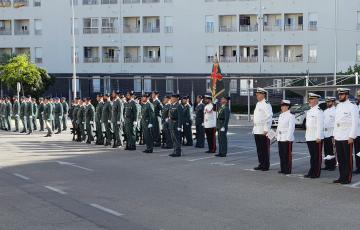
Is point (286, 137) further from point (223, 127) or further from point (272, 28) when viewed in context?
point (272, 28)

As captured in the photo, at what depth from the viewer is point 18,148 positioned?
74.1 ft

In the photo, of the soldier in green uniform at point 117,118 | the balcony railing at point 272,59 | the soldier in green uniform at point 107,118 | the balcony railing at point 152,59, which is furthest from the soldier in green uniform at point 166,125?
the balcony railing at point 152,59

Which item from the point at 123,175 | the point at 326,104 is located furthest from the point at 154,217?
the point at 326,104

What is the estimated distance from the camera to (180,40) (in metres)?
56.8

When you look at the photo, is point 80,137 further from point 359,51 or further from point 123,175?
point 359,51

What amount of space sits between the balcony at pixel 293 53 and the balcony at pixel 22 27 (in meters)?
26.5

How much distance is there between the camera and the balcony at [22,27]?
61438mm

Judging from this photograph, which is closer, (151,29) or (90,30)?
(151,29)

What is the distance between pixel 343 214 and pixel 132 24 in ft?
164

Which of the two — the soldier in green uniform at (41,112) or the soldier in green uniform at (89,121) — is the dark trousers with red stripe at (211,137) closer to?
the soldier in green uniform at (89,121)

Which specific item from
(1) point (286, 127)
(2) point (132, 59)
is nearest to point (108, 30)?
(2) point (132, 59)

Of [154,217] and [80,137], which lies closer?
[154,217]

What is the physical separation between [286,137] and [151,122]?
6.52 meters

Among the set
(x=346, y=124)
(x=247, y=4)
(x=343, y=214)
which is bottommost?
(x=343, y=214)
